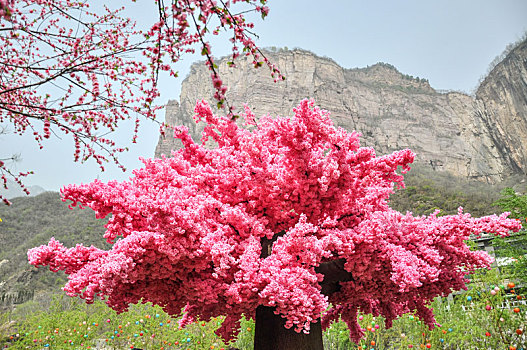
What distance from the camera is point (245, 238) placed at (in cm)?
237

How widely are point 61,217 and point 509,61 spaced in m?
45.6

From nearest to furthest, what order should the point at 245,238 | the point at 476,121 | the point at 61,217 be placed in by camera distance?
the point at 245,238 → the point at 61,217 → the point at 476,121

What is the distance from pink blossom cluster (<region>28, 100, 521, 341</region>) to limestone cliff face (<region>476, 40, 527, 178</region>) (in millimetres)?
43062

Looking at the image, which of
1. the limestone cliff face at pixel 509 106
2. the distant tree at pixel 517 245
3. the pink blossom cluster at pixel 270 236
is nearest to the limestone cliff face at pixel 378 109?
the limestone cliff face at pixel 509 106

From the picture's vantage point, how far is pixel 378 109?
50625 mm

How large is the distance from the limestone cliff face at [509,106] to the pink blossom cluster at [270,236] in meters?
43.1

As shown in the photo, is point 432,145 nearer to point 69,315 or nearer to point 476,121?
point 476,121

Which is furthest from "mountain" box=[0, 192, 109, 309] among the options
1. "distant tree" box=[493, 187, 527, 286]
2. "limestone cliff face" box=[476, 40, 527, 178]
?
"limestone cliff face" box=[476, 40, 527, 178]

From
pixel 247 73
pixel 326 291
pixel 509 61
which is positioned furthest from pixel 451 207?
pixel 247 73

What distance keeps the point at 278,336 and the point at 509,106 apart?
1826 inches

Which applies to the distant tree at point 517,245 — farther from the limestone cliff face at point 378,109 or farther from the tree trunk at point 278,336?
the limestone cliff face at point 378,109

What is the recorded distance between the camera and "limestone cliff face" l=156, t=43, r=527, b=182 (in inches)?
1718

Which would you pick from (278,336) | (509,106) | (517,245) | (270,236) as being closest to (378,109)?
(509,106)

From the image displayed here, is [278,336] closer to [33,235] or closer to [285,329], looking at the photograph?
[285,329]
